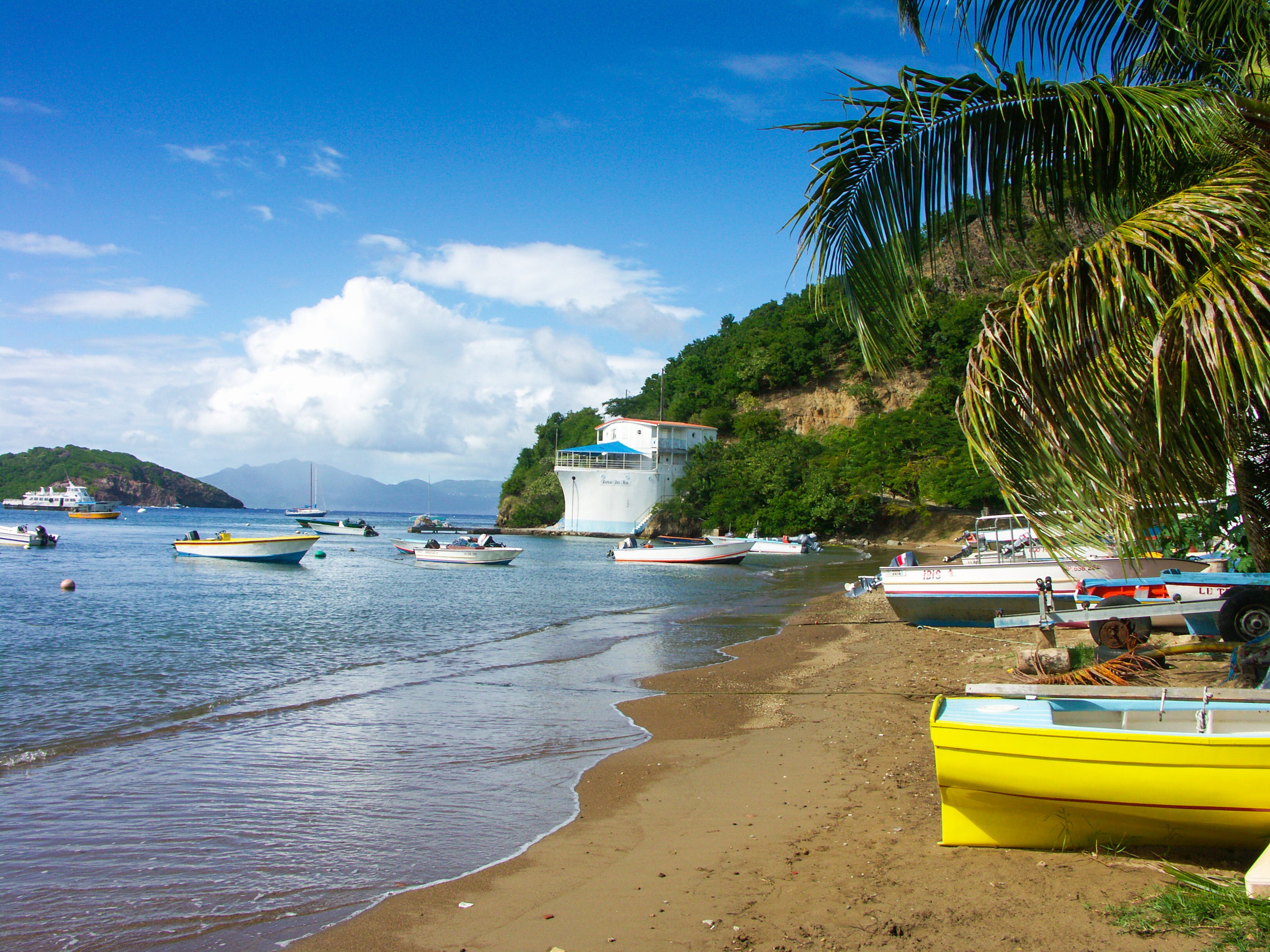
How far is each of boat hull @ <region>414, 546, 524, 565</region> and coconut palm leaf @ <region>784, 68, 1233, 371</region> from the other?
40786 millimetres

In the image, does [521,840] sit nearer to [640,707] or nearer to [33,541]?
[640,707]

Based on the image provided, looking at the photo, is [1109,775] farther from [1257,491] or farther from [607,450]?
[607,450]

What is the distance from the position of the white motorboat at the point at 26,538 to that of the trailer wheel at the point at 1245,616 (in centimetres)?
6179

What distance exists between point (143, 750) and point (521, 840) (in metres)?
5.77

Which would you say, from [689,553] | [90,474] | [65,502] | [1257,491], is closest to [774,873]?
[1257,491]

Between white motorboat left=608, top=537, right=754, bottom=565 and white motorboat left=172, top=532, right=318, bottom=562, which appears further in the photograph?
white motorboat left=608, top=537, right=754, bottom=565

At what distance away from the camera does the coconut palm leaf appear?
4309 millimetres

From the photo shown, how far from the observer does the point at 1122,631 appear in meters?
9.40

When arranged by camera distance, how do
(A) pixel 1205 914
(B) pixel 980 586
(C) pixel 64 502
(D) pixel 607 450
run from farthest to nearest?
(C) pixel 64 502, (D) pixel 607 450, (B) pixel 980 586, (A) pixel 1205 914

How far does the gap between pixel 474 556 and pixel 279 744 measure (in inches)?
1401

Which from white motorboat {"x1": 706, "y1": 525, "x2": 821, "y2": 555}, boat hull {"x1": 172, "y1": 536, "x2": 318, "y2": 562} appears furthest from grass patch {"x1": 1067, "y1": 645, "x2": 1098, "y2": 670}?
white motorboat {"x1": 706, "y1": 525, "x2": 821, "y2": 555}

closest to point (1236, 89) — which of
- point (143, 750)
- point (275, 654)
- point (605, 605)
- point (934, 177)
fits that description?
point (934, 177)

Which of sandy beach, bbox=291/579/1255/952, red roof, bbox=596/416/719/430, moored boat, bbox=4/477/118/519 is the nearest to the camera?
sandy beach, bbox=291/579/1255/952

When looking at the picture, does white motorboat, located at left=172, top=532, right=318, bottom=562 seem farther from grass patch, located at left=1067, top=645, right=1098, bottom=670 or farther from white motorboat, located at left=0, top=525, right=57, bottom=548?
grass patch, located at left=1067, top=645, right=1098, bottom=670
